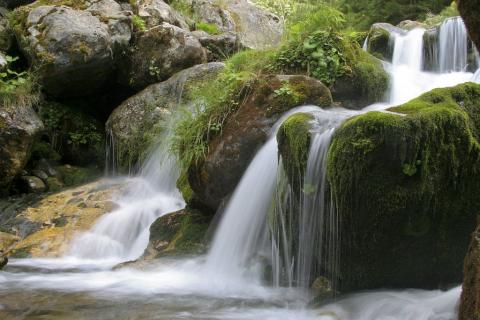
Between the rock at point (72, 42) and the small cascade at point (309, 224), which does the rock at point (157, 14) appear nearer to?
the rock at point (72, 42)

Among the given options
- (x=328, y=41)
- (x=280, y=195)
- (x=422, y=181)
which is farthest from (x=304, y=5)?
(x=422, y=181)

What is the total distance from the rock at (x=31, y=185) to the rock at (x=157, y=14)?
3793mm

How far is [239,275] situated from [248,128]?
5.33ft

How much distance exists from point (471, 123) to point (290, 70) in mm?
2787

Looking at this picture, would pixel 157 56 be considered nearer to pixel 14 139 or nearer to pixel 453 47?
pixel 14 139

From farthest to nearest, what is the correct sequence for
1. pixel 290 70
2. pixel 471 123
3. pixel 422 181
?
pixel 290 70 < pixel 471 123 < pixel 422 181

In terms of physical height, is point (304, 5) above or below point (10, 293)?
above

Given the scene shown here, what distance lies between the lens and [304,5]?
7.27 meters

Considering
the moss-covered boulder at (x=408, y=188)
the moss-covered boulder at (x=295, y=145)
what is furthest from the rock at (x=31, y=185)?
the moss-covered boulder at (x=408, y=188)

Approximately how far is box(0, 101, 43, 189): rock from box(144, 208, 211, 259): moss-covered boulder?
304cm

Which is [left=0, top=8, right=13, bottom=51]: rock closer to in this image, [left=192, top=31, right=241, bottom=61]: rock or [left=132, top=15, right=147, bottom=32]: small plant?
[left=132, top=15, right=147, bottom=32]: small plant

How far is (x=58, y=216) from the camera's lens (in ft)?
24.9

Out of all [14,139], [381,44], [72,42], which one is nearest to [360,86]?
[381,44]

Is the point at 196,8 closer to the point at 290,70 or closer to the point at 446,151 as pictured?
the point at 290,70
